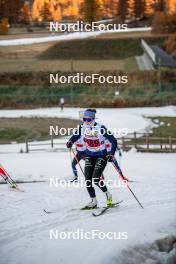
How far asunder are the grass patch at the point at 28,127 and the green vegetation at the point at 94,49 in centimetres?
2206

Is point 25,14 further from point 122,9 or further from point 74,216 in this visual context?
point 74,216

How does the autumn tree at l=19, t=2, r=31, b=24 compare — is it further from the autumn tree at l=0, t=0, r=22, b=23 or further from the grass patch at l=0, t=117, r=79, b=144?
the grass patch at l=0, t=117, r=79, b=144

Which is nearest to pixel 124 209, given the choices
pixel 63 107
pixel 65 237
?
pixel 65 237

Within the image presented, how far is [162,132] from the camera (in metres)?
31.9

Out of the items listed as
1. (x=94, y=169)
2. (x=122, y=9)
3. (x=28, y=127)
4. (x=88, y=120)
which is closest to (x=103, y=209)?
(x=94, y=169)

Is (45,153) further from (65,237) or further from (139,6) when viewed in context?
(139,6)

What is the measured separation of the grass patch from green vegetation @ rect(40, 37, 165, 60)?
72.4 ft

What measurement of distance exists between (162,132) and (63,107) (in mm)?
16136

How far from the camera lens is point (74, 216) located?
36.0 ft

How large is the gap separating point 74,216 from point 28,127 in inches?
995

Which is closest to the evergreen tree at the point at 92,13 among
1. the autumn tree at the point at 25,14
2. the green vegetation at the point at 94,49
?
the autumn tree at the point at 25,14

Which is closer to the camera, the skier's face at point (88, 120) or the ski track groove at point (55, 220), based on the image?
the ski track groove at point (55, 220)

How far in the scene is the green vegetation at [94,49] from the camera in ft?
205

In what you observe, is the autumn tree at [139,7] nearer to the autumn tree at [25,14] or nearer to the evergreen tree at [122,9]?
the evergreen tree at [122,9]
